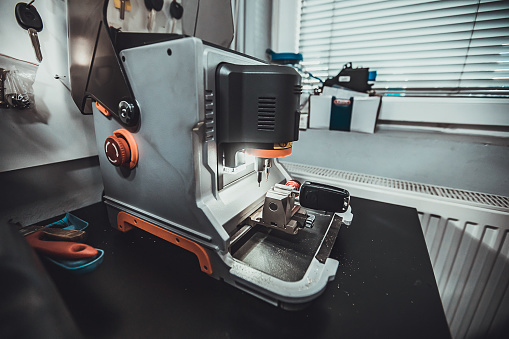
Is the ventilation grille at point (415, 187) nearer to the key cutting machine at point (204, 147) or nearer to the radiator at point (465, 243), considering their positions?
the radiator at point (465, 243)

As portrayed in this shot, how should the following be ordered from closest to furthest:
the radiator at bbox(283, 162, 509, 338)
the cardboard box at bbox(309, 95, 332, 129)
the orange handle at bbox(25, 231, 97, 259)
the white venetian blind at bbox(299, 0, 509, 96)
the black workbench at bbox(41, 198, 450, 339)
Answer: the black workbench at bbox(41, 198, 450, 339) → the orange handle at bbox(25, 231, 97, 259) → the radiator at bbox(283, 162, 509, 338) → the white venetian blind at bbox(299, 0, 509, 96) → the cardboard box at bbox(309, 95, 332, 129)

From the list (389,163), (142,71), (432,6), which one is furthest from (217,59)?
(432,6)

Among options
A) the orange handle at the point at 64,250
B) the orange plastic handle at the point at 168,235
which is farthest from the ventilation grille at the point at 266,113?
the orange handle at the point at 64,250

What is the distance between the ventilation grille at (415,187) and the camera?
0.85m

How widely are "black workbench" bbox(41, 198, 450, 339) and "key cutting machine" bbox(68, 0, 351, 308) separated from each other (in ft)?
0.14

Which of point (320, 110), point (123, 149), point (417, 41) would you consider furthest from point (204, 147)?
point (417, 41)

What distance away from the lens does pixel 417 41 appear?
3.62 ft

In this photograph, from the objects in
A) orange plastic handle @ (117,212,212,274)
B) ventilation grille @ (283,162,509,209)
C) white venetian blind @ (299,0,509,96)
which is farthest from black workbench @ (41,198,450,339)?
white venetian blind @ (299,0,509,96)

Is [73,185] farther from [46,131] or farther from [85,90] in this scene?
[85,90]

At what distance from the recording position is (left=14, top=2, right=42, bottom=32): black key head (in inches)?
24.1

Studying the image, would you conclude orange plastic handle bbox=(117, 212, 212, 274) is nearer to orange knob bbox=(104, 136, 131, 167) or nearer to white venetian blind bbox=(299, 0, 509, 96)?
orange knob bbox=(104, 136, 131, 167)

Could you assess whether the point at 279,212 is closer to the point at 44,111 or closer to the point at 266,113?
the point at 266,113

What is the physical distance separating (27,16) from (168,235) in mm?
695

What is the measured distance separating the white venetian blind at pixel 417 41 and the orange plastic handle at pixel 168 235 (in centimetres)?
115
